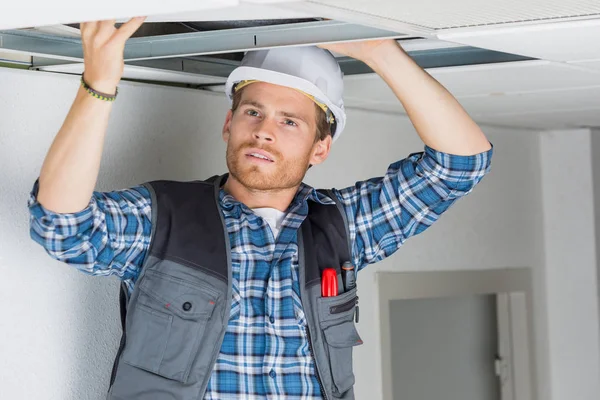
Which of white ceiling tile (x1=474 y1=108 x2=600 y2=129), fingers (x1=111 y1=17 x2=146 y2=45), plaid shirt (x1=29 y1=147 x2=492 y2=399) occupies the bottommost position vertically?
plaid shirt (x1=29 y1=147 x2=492 y2=399)

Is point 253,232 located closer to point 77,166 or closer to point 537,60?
point 77,166

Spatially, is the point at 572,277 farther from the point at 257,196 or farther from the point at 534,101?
the point at 257,196

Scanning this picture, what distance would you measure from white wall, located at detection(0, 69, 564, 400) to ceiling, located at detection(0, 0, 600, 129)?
72mm

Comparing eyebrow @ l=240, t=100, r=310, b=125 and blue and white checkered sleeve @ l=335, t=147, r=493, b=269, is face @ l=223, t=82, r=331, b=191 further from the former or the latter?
blue and white checkered sleeve @ l=335, t=147, r=493, b=269

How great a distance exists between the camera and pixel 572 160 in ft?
11.4

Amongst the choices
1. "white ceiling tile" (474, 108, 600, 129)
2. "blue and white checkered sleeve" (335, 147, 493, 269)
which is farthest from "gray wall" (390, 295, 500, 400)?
"blue and white checkered sleeve" (335, 147, 493, 269)

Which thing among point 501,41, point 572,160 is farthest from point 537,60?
point 572,160

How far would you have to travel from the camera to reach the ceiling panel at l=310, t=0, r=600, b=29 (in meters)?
1.32

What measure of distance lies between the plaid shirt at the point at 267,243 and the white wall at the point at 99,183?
209mm

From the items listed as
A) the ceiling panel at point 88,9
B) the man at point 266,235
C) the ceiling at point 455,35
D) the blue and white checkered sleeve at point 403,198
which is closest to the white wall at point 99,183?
the ceiling at point 455,35

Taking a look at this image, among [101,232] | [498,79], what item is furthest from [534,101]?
[101,232]

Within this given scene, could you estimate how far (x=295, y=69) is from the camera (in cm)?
189

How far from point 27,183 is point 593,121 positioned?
1934 mm

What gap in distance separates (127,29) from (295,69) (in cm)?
52
